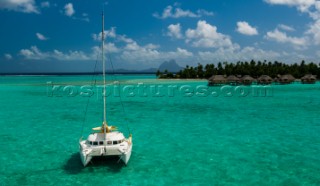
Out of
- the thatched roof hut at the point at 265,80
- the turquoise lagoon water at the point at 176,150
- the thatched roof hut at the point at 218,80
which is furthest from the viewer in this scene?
the thatched roof hut at the point at 265,80

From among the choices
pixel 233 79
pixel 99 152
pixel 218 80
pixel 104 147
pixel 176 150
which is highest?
pixel 233 79

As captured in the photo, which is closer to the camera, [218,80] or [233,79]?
[233,79]

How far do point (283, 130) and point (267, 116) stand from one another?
25.7 feet

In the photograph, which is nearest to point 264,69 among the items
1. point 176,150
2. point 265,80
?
point 265,80

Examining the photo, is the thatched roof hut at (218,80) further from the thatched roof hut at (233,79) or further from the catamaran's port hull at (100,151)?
the catamaran's port hull at (100,151)

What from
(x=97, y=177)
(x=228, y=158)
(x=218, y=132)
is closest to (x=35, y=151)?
(x=97, y=177)

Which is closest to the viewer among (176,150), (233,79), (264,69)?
(176,150)

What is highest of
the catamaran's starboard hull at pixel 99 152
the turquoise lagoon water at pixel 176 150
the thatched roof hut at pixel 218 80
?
the thatched roof hut at pixel 218 80

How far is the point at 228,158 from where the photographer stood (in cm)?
1822

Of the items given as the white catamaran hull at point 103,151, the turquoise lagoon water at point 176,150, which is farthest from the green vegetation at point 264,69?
the white catamaran hull at point 103,151

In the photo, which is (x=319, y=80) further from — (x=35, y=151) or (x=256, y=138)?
(x=35, y=151)

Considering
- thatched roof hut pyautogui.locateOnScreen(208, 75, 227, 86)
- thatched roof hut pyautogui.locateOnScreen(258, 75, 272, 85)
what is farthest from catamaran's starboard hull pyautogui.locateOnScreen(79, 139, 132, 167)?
thatched roof hut pyautogui.locateOnScreen(258, 75, 272, 85)

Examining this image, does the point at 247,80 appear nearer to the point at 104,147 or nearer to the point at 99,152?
the point at 104,147

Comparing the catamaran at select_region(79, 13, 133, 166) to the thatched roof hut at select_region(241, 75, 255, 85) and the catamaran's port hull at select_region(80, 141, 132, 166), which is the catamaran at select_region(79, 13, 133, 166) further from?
the thatched roof hut at select_region(241, 75, 255, 85)
